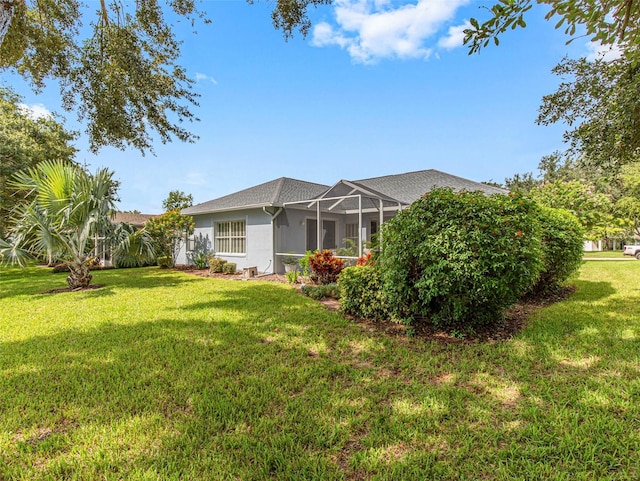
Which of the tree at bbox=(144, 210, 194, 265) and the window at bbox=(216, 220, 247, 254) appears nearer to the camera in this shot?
the window at bbox=(216, 220, 247, 254)

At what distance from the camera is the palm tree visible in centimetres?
899

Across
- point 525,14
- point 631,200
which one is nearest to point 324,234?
point 525,14

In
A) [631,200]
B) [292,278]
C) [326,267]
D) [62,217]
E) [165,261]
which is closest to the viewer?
[62,217]

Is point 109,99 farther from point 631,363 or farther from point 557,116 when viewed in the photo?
point 631,363

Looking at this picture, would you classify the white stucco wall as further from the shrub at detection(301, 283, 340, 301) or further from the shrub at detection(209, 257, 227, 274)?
the shrub at detection(301, 283, 340, 301)

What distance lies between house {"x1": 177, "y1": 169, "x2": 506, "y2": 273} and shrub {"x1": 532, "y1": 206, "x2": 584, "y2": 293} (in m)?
4.79

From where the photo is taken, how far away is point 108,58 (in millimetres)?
8438

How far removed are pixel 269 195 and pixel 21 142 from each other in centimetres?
1299

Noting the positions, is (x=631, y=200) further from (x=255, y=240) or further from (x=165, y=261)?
(x=165, y=261)

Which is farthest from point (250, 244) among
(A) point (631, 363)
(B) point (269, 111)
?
(A) point (631, 363)

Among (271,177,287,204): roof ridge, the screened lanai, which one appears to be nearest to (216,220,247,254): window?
(271,177,287,204): roof ridge

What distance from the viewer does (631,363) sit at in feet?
12.4

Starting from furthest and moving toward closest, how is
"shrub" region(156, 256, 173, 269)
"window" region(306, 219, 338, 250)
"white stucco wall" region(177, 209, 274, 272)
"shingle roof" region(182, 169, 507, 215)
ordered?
1. "shrub" region(156, 256, 173, 269)
2. "window" region(306, 219, 338, 250)
3. "shingle roof" region(182, 169, 507, 215)
4. "white stucco wall" region(177, 209, 274, 272)

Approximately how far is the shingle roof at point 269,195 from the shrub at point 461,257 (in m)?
8.22
